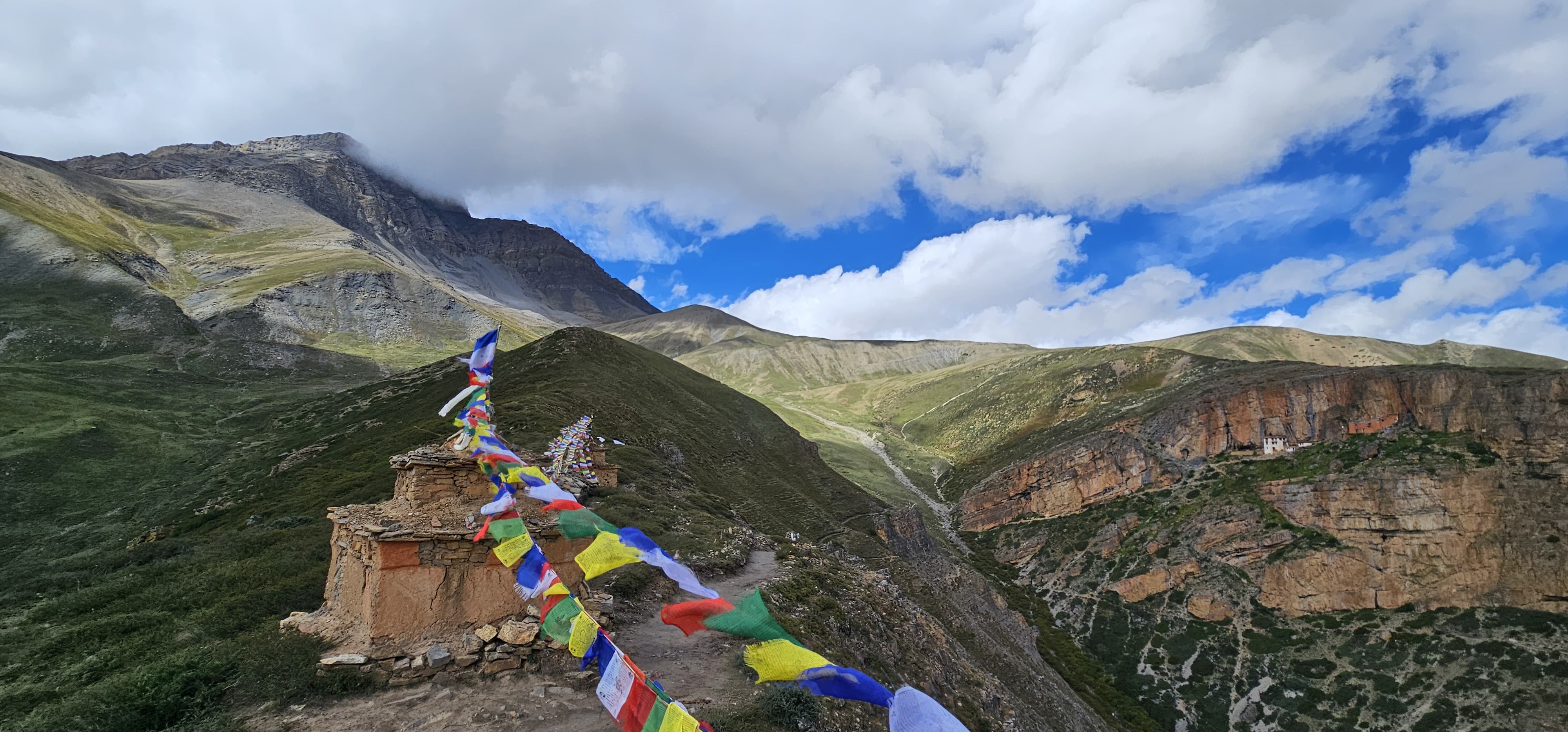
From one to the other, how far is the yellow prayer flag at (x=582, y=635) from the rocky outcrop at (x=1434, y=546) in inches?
2810

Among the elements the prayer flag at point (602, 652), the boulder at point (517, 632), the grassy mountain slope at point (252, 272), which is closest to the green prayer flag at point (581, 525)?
the prayer flag at point (602, 652)

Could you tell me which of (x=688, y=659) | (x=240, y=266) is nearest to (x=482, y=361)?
(x=688, y=659)

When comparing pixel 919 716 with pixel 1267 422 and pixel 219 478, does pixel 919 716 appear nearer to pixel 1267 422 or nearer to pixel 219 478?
pixel 219 478

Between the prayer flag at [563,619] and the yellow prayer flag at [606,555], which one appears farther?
the prayer flag at [563,619]

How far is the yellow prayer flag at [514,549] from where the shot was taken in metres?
8.93

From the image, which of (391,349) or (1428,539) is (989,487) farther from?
(391,349)

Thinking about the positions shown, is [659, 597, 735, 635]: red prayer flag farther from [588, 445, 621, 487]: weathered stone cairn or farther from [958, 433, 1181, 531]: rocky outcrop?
[958, 433, 1181, 531]: rocky outcrop

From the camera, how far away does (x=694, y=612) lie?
5.52 m

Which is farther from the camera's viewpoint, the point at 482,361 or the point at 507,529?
the point at 482,361

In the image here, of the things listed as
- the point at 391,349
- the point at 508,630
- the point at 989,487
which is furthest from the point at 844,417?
the point at 508,630

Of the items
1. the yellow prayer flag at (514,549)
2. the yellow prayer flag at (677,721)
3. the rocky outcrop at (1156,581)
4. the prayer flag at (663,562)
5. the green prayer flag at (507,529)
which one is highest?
the prayer flag at (663,562)

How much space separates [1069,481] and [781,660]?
83.9 meters

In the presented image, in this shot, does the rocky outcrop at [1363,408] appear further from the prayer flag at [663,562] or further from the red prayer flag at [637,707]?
the red prayer flag at [637,707]

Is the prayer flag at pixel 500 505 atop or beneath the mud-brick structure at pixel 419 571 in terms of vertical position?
atop
